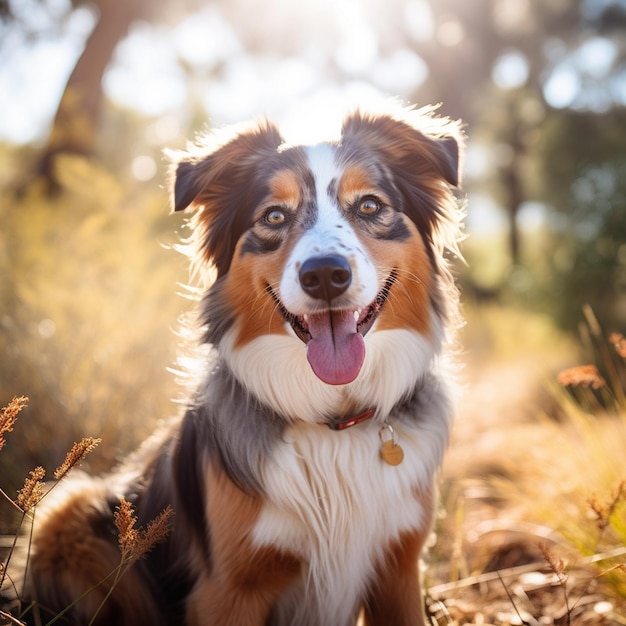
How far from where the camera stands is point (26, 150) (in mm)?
10672

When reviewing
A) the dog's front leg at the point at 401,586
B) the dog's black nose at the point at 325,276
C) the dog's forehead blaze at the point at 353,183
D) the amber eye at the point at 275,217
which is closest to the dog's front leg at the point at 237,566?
the dog's front leg at the point at 401,586

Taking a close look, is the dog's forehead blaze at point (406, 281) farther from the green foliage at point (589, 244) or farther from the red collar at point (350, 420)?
the green foliage at point (589, 244)

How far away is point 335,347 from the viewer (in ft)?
8.96

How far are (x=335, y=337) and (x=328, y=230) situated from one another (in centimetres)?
45

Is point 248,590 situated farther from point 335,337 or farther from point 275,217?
point 275,217

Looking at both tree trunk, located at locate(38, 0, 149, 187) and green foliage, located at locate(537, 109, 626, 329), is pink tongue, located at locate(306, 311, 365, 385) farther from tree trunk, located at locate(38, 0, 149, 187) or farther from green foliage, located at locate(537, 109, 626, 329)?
tree trunk, located at locate(38, 0, 149, 187)

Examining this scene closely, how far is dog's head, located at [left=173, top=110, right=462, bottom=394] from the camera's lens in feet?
8.76

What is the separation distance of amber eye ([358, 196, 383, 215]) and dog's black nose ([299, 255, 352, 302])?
1.48 feet

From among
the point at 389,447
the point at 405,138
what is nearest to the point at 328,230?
the point at 405,138

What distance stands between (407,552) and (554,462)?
2292mm

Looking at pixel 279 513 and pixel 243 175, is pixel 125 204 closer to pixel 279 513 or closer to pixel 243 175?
pixel 243 175

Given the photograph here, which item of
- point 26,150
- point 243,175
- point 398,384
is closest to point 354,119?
point 243,175

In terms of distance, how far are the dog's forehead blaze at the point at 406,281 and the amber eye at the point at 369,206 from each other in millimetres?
148

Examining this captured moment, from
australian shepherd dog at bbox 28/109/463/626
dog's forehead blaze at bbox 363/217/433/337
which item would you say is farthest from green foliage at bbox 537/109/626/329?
dog's forehead blaze at bbox 363/217/433/337
